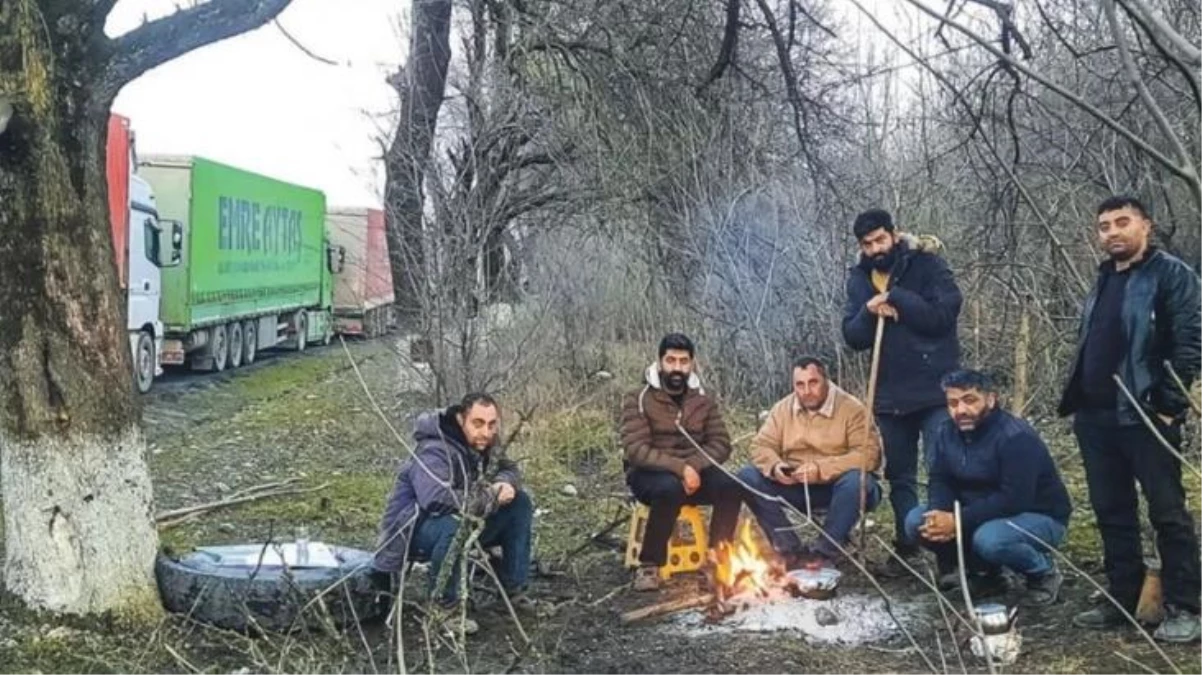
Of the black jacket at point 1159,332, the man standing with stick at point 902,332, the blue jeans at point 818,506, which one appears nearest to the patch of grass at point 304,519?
the blue jeans at point 818,506

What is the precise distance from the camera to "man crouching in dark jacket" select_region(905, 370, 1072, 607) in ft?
17.6

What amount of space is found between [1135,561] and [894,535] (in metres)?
1.89

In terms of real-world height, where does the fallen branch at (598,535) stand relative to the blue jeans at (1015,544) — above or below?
below

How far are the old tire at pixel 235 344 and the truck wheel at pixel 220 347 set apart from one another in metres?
0.18

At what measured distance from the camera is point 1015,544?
533cm

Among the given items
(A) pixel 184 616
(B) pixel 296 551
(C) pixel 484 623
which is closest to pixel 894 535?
(C) pixel 484 623

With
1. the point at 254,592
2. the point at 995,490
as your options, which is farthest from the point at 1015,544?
the point at 254,592

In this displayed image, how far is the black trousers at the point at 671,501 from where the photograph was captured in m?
6.00

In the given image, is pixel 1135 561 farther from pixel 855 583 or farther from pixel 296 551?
pixel 296 551

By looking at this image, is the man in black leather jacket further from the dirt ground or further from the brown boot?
the brown boot

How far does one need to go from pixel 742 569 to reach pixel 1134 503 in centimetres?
168

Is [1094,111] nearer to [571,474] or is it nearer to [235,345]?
[571,474]

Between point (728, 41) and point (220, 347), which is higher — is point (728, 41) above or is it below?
above

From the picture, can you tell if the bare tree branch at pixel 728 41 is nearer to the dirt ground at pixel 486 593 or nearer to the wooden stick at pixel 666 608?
the dirt ground at pixel 486 593
